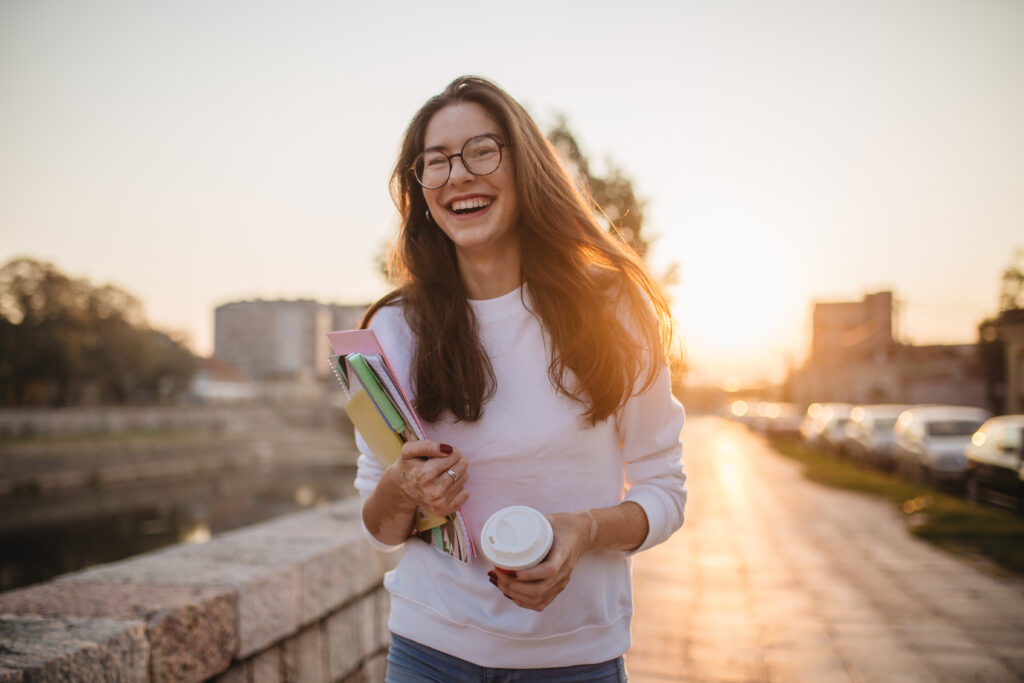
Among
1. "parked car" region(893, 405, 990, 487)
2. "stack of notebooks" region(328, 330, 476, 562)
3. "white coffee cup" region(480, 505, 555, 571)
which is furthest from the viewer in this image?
"parked car" region(893, 405, 990, 487)

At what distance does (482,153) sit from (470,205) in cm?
13

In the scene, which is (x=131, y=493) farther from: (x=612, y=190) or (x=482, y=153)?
(x=482, y=153)

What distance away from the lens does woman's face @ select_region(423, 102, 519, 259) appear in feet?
5.35

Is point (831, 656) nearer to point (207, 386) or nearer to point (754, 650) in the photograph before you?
point (754, 650)

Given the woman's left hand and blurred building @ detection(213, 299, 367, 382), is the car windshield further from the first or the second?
blurred building @ detection(213, 299, 367, 382)

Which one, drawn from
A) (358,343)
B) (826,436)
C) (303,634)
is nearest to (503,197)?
(358,343)

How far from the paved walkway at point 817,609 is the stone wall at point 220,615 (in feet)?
6.00

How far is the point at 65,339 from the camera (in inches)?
1484

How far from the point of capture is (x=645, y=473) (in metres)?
1.56

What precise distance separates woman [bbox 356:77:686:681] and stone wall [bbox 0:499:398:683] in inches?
34.3

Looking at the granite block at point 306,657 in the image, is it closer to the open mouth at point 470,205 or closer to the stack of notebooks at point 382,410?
the stack of notebooks at point 382,410

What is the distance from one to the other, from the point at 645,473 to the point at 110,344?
47.1 metres

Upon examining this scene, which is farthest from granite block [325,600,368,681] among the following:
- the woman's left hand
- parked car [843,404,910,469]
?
parked car [843,404,910,469]

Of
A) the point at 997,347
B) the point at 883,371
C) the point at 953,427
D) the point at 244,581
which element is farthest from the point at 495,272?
the point at 883,371
